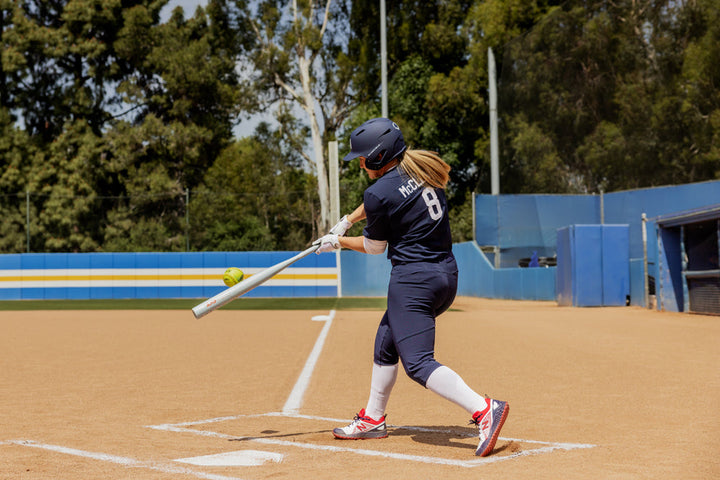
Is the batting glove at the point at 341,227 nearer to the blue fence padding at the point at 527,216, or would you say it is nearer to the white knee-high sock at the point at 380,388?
the white knee-high sock at the point at 380,388

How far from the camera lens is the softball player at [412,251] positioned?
5.00 metres

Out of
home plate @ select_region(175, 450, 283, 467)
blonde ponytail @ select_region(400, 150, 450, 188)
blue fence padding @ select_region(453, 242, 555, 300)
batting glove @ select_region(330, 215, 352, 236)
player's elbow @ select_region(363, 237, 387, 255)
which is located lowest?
blue fence padding @ select_region(453, 242, 555, 300)

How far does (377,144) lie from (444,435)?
198 centimetres

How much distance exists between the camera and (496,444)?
5.31 meters

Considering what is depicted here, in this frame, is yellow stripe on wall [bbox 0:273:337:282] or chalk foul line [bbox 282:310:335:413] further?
yellow stripe on wall [bbox 0:273:337:282]

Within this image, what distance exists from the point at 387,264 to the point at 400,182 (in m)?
25.6

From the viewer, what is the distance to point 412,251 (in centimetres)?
521

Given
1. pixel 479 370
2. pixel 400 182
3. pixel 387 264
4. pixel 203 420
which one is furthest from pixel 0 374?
pixel 387 264

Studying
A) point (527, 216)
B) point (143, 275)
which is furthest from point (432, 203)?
point (143, 275)

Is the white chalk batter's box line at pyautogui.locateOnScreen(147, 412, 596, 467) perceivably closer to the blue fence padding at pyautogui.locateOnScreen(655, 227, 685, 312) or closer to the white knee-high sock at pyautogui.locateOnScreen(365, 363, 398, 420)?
the white knee-high sock at pyautogui.locateOnScreen(365, 363, 398, 420)

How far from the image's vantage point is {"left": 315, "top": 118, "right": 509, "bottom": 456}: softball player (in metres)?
5.00

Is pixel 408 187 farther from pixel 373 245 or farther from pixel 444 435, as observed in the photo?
pixel 444 435

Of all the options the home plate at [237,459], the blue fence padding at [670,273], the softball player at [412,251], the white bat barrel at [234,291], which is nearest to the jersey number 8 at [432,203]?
the softball player at [412,251]

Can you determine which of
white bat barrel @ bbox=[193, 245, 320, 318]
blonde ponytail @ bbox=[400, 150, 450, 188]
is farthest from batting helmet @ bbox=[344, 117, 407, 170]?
white bat barrel @ bbox=[193, 245, 320, 318]
